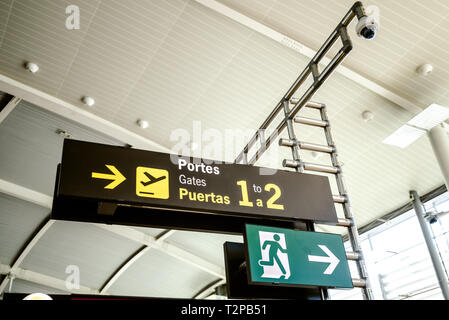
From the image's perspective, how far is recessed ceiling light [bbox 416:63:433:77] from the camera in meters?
8.73

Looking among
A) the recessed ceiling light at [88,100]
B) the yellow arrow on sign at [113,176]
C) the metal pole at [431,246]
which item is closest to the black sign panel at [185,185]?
the yellow arrow on sign at [113,176]

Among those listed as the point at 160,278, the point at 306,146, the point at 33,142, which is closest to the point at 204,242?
the point at 160,278

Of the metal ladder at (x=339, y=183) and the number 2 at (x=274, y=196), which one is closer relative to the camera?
the metal ladder at (x=339, y=183)

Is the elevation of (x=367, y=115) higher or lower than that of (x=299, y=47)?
lower

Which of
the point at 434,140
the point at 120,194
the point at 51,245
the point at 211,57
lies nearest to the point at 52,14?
the point at 211,57

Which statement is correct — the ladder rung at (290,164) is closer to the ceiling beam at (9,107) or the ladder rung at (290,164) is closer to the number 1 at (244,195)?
the number 1 at (244,195)

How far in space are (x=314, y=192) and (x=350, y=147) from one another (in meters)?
8.08

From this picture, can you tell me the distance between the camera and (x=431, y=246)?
12.4 m

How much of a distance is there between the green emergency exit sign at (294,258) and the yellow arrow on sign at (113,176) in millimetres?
983

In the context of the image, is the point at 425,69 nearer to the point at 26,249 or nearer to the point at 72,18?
the point at 72,18

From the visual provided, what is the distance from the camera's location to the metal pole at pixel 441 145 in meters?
9.31

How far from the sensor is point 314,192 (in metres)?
3.60

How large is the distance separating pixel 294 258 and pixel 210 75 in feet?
23.9

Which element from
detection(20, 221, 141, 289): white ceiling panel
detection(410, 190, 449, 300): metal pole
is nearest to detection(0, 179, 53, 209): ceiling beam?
detection(20, 221, 141, 289): white ceiling panel
